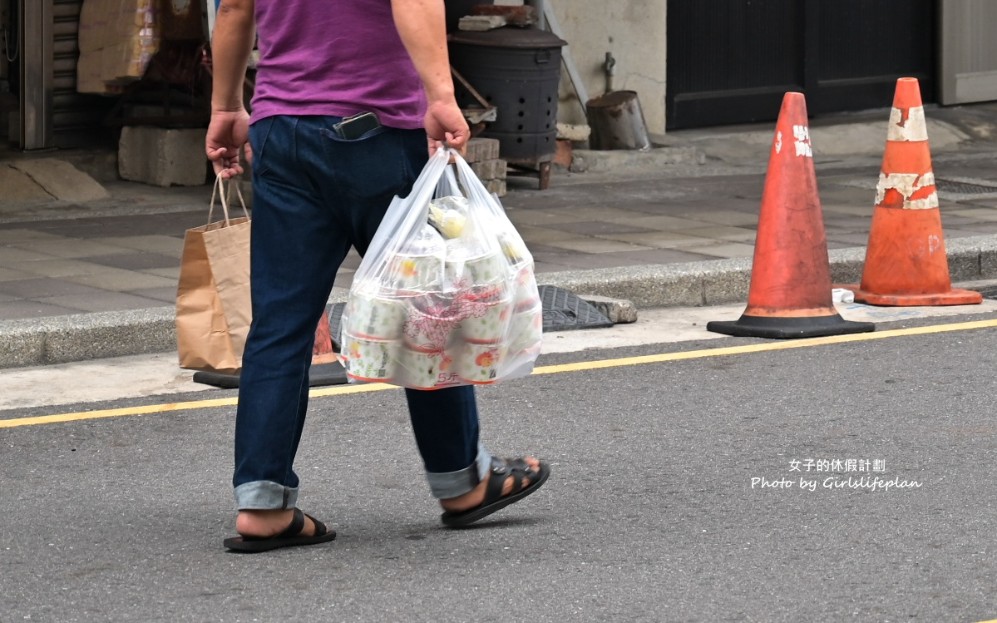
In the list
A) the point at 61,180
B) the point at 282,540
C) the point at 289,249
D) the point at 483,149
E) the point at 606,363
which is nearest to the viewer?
the point at 289,249

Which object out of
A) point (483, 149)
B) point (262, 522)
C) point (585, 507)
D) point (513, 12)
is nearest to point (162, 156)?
point (483, 149)

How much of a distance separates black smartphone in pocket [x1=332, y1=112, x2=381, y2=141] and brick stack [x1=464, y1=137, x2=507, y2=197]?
6721mm

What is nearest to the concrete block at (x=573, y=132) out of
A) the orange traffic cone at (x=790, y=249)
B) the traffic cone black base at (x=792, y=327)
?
the orange traffic cone at (x=790, y=249)

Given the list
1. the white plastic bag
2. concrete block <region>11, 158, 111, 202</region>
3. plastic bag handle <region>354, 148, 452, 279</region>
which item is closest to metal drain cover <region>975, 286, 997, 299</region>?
the white plastic bag

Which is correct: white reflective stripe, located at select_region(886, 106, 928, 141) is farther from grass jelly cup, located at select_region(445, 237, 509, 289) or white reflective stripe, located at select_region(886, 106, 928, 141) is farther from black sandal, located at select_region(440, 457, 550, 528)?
grass jelly cup, located at select_region(445, 237, 509, 289)

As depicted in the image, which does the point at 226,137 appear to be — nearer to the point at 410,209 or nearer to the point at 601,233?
the point at 410,209

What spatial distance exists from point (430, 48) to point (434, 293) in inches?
21.4

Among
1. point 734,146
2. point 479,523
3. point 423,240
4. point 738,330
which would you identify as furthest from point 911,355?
point 734,146

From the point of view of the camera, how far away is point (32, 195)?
10.8m

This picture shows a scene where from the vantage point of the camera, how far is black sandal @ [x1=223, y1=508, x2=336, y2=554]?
4438 millimetres

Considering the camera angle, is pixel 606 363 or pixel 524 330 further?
pixel 606 363

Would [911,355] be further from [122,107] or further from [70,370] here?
[122,107]

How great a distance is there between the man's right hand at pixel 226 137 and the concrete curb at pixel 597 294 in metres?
2.36

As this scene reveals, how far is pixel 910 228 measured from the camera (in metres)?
8.02
